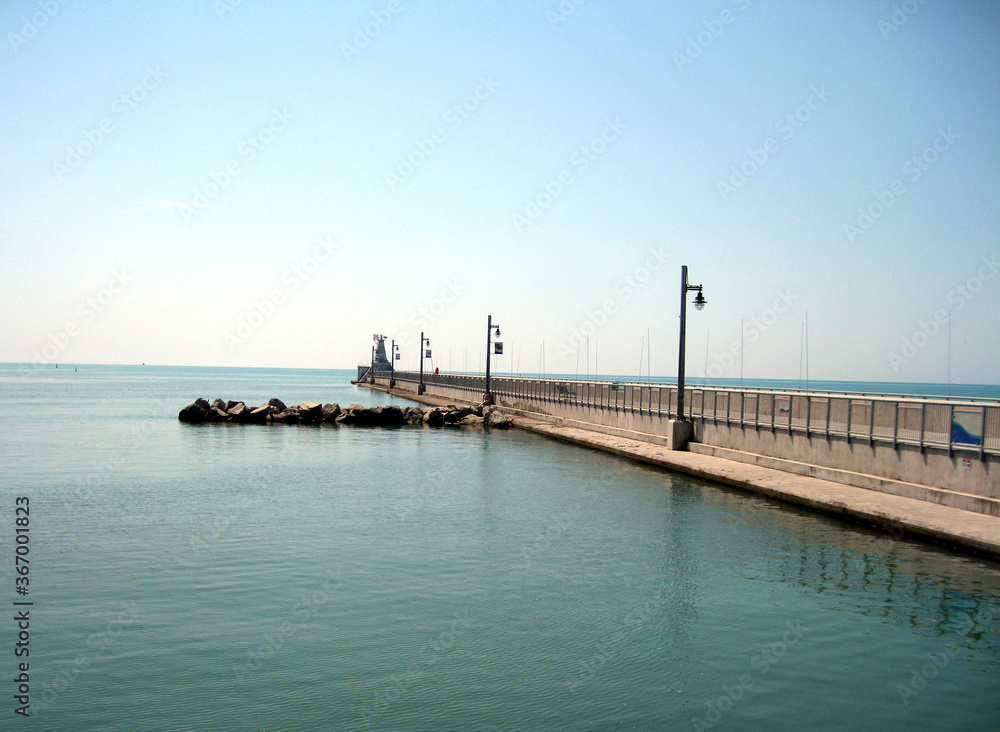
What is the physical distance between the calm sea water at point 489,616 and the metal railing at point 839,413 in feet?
9.56

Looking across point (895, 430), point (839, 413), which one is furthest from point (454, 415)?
point (895, 430)

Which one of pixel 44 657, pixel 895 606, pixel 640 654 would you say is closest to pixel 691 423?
pixel 895 606

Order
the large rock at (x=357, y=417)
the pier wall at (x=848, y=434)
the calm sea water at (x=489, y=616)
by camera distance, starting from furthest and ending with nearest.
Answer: the large rock at (x=357, y=417) → the pier wall at (x=848, y=434) → the calm sea water at (x=489, y=616)

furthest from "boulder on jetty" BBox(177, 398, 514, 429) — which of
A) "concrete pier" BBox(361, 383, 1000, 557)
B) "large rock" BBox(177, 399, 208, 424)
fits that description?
"concrete pier" BBox(361, 383, 1000, 557)

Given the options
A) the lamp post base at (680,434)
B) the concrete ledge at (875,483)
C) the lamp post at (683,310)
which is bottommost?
the concrete ledge at (875,483)

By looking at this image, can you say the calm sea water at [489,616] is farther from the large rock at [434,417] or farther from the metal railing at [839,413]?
the large rock at [434,417]

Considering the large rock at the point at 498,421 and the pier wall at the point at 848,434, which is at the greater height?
the pier wall at the point at 848,434

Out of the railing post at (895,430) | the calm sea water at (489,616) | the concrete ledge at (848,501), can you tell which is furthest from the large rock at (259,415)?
the railing post at (895,430)

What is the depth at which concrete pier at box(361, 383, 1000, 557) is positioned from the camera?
1584 centimetres

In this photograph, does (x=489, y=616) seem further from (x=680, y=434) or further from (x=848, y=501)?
(x=680, y=434)

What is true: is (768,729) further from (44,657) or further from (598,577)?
(44,657)

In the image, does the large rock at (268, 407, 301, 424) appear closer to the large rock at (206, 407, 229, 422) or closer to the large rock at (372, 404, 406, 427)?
the large rock at (206, 407, 229, 422)

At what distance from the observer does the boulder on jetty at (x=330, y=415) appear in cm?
5638
